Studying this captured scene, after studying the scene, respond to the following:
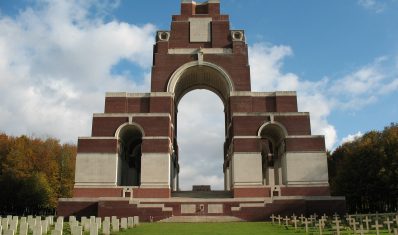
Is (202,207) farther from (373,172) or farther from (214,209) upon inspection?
(373,172)

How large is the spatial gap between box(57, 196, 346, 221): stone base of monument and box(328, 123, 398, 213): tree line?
781 centimetres

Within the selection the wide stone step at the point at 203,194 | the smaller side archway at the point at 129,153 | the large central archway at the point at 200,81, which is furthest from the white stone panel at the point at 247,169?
the smaller side archway at the point at 129,153

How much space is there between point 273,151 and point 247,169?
872cm

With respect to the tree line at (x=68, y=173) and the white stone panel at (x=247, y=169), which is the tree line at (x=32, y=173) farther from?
the white stone panel at (x=247, y=169)

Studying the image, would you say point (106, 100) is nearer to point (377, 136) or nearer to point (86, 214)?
point (86, 214)

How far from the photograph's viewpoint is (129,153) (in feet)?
130

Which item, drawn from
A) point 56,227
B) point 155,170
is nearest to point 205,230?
point 56,227

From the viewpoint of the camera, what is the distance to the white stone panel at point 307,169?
32656 millimetres

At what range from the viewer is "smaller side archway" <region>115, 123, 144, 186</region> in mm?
34406

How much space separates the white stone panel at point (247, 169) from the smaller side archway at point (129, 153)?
7968 mm

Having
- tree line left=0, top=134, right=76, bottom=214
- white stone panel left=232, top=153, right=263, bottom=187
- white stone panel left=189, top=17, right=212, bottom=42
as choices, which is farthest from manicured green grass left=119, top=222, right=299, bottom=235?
tree line left=0, top=134, right=76, bottom=214

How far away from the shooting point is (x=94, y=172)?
1297 inches

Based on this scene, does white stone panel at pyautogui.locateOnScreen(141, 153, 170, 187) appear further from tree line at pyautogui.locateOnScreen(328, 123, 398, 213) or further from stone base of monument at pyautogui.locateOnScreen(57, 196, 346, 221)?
tree line at pyautogui.locateOnScreen(328, 123, 398, 213)

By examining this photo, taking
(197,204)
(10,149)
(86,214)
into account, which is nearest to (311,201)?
(197,204)
